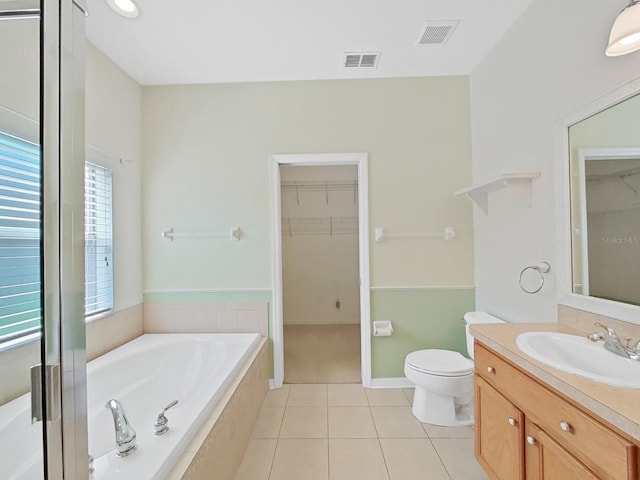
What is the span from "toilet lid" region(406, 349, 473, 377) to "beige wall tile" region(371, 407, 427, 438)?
0.39 meters

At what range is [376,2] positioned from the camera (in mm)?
1700

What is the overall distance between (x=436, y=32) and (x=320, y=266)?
3113mm

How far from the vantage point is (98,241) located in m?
2.09

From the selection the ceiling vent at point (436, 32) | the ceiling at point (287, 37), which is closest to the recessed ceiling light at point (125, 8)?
the ceiling at point (287, 37)

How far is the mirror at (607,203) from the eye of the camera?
3.90ft

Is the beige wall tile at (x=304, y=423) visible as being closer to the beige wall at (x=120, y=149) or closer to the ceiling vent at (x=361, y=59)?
the beige wall at (x=120, y=149)

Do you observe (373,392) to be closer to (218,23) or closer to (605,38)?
(605,38)

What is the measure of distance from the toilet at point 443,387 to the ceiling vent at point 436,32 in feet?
6.55

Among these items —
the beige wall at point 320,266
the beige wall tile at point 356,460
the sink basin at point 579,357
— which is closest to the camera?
the sink basin at point 579,357

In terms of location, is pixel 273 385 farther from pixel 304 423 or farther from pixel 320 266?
pixel 320 266

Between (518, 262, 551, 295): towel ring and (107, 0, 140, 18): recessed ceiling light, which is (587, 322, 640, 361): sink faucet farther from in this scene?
(107, 0, 140, 18): recessed ceiling light

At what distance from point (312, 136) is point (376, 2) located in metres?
1.02

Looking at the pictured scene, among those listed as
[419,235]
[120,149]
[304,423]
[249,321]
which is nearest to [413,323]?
[419,235]

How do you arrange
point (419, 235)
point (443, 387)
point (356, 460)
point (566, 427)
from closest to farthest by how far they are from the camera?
A: 1. point (566, 427)
2. point (356, 460)
3. point (443, 387)
4. point (419, 235)
